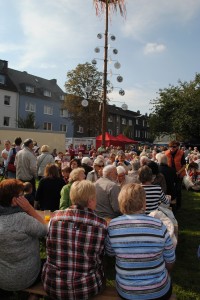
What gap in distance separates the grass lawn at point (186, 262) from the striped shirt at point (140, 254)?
157cm

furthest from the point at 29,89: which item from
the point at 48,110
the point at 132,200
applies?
the point at 132,200

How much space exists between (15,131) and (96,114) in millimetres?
20343

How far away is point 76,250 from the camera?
9.21 ft

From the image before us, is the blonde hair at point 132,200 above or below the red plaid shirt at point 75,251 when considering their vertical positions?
above

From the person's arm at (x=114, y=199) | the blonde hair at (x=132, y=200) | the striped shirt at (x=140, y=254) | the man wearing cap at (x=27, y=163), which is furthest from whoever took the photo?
the man wearing cap at (x=27, y=163)

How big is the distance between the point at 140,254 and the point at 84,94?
39.7 metres

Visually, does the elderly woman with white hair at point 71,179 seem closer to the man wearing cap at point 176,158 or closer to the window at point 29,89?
the man wearing cap at point 176,158

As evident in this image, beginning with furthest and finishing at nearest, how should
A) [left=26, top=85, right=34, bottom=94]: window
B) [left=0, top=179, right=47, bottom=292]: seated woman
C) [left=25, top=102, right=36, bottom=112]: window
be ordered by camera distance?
[left=26, top=85, right=34, bottom=94]: window, [left=25, top=102, right=36, bottom=112]: window, [left=0, top=179, right=47, bottom=292]: seated woman

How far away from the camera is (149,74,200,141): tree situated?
1314 inches

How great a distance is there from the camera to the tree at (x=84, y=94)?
134 feet

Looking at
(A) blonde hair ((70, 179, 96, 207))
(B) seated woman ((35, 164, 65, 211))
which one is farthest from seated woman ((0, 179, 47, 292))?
(B) seated woman ((35, 164, 65, 211))

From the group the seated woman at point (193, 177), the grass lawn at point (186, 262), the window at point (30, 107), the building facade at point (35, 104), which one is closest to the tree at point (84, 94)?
the building facade at point (35, 104)

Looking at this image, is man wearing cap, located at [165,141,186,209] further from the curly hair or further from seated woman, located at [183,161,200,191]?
the curly hair

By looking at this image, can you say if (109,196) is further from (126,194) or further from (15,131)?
(15,131)
